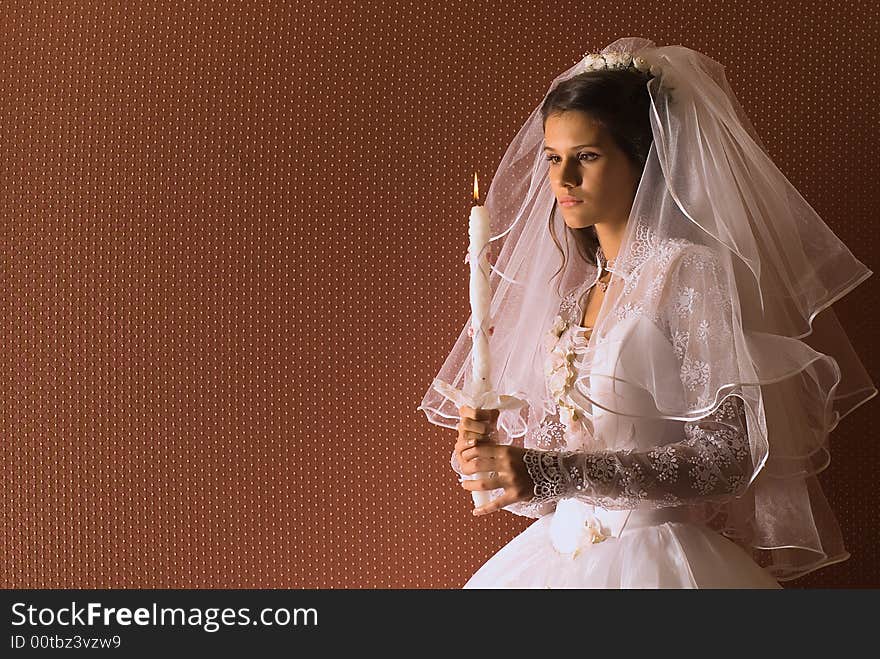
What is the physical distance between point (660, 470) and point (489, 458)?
0.75 feet

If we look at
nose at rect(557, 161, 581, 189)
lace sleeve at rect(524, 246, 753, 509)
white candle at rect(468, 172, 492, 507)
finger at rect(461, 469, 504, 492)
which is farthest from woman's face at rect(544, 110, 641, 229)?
finger at rect(461, 469, 504, 492)

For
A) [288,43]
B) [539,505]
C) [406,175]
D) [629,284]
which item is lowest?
[539,505]

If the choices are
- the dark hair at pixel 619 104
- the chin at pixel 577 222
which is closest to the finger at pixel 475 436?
the chin at pixel 577 222

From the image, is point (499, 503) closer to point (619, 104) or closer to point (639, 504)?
point (639, 504)

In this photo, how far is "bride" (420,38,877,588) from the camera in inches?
54.2

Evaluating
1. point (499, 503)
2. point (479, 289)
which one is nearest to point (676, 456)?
point (499, 503)

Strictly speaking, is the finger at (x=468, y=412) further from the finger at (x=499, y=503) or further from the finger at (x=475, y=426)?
the finger at (x=499, y=503)

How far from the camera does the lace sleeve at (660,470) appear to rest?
1366 millimetres

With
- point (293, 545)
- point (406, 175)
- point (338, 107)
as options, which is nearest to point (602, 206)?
point (406, 175)

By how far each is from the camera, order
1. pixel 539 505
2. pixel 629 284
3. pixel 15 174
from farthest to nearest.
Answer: pixel 15 174
pixel 539 505
pixel 629 284

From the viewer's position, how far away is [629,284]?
4.90 ft

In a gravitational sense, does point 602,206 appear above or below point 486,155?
below

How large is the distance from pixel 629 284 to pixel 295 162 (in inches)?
28.2

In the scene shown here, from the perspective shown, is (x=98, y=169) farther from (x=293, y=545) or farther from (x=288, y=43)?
(x=293, y=545)
